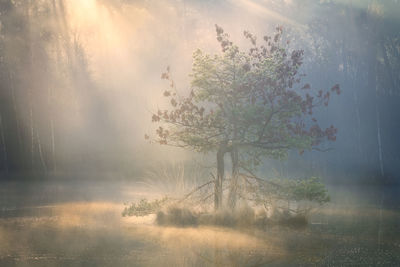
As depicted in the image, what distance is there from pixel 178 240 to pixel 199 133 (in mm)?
3597

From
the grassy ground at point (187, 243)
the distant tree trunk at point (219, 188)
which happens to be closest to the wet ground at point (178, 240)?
the grassy ground at point (187, 243)

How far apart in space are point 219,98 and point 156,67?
1074 inches

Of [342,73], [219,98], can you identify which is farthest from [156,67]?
[219,98]

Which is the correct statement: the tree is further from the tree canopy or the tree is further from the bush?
the bush

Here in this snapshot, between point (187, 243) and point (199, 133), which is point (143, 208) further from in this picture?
point (187, 243)

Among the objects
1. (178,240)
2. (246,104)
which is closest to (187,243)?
(178,240)

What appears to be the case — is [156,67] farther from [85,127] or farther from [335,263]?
[335,263]

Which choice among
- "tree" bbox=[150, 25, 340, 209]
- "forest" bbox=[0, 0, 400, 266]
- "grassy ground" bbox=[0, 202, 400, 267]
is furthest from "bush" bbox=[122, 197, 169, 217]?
"tree" bbox=[150, 25, 340, 209]

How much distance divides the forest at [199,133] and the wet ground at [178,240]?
5cm

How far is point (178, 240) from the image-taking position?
1060cm

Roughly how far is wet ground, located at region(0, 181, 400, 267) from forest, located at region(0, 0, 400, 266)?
0.05 meters

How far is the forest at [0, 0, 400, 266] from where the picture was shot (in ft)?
35.6

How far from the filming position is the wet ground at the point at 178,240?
28.7ft

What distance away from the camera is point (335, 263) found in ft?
28.0
